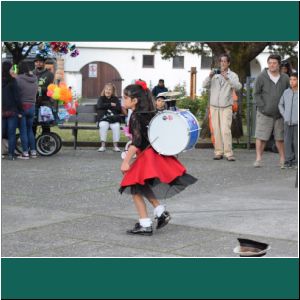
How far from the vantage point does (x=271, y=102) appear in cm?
1319

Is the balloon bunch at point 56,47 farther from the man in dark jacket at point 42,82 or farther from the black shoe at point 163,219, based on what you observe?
the black shoe at point 163,219

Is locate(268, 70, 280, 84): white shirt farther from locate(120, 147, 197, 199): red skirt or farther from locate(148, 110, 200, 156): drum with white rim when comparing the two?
locate(120, 147, 197, 199): red skirt

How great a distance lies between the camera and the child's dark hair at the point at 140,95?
290 inches

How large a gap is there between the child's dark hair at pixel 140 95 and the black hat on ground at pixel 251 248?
1719 millimetres

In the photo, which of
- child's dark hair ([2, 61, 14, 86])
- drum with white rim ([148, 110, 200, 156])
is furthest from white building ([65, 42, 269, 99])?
drum with white rim ([148, 110, 200, 156])

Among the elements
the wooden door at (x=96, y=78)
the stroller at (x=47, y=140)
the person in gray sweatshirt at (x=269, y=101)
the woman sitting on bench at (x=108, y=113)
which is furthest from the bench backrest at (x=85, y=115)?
the wooden door at (x=96, y=78)

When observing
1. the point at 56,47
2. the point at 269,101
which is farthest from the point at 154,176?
the point at 56,47

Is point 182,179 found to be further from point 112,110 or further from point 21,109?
point 112,110

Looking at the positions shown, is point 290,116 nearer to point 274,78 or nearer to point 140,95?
point 274,78

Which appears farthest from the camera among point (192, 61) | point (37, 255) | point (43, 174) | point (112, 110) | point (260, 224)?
point (192, 61)

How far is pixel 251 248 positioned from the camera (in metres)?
6.38

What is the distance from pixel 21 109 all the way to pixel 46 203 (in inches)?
200

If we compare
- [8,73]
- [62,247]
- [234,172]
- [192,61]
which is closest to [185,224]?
[62,247]

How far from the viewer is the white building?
41.8 meters
